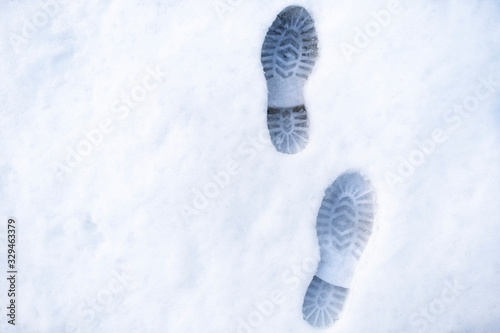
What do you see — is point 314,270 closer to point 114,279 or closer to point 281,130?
point 281,130

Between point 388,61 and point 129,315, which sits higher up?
point 388,61

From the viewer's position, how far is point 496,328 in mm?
1325

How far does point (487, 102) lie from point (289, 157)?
564mm

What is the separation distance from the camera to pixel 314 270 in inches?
50.4

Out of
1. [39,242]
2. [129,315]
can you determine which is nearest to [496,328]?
[129,315]

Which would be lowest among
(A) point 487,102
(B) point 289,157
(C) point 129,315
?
(C) point 129,315

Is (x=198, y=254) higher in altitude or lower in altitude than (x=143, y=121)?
lower

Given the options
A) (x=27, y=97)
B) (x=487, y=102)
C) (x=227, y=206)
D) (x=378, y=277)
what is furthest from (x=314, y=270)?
(x=27, y=97)

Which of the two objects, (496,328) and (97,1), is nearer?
(97,1)

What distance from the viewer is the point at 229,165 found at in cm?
127

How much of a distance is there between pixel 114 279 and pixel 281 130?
634mm

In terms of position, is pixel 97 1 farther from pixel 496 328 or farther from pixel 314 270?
pixel 496 328

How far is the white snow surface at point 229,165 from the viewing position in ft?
4.02

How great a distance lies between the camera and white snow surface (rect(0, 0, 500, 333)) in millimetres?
1227
